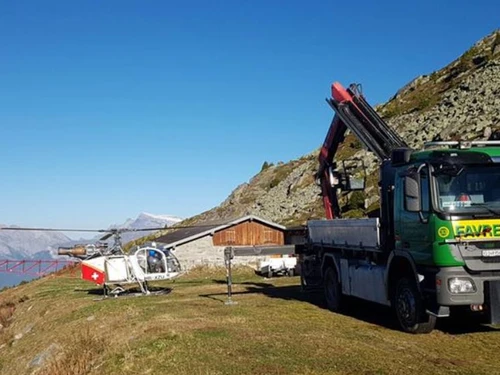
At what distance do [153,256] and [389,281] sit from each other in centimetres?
1342

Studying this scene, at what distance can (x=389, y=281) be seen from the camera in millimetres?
11805

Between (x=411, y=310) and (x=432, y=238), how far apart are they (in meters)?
1.82

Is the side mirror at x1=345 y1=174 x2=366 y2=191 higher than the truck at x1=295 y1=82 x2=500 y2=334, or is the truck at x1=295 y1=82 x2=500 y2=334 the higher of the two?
the side mirror at x1=345 y1=174 x2=366 y2=191

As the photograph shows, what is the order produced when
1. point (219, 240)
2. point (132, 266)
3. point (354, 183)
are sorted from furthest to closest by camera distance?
point (219, 240) → point (132, 266) → point (354, 183)

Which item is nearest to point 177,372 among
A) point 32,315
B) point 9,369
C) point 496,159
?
point 496,159

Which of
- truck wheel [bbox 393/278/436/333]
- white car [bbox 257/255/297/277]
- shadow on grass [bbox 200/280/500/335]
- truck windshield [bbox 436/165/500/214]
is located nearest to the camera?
truck windshield [bbox 436/165/500/214]

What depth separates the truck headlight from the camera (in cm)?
977

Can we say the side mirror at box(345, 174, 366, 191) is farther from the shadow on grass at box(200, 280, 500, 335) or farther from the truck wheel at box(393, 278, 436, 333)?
the truck wheel at box(393, 278, 436, 333)

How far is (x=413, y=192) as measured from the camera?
1012 cm

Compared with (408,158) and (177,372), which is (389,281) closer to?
(408,158)

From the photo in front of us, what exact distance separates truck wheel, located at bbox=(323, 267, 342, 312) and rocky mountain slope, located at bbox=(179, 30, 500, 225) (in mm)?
25891

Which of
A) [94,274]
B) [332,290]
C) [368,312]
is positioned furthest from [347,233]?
[94,274]

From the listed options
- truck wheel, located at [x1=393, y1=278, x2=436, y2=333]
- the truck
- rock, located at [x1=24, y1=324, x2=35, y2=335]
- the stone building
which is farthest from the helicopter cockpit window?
the stone building

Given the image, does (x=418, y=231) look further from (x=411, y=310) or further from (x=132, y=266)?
(x=132, y=266)
